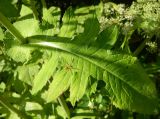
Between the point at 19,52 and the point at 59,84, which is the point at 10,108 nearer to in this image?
the point at 19,52

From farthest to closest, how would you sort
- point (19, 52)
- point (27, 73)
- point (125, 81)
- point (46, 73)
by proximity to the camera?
point (27, 73) → point (19, 52) → point (46, 73) → point (125, 81)

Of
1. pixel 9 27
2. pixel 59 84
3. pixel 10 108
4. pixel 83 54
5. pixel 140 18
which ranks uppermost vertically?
pixel 140 18

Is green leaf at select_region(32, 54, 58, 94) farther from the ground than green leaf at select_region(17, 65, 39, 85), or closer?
closer

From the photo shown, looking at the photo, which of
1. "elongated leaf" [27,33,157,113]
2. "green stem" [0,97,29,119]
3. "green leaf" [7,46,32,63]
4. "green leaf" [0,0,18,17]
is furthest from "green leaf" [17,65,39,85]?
"elongated leaf" [27,33,157,113]

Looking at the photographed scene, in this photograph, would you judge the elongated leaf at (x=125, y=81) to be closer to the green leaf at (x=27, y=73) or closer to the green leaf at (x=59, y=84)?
the green leaf at (x=59, y=84)

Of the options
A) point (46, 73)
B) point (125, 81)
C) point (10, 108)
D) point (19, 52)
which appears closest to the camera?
point (125, 81)

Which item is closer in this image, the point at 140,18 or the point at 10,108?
the point at 140,18

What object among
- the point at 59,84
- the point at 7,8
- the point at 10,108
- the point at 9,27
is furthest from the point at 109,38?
the point at 10,108

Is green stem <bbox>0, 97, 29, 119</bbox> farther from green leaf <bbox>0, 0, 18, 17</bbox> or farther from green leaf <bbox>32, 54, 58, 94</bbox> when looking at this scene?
green leaf <bbox>32, 54, 58, 94</bbox>

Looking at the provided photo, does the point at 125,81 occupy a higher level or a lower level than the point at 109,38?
lower

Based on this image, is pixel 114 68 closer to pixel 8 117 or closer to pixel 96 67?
pixel 96 67

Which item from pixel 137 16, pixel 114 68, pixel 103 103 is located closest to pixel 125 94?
pixel 114 68

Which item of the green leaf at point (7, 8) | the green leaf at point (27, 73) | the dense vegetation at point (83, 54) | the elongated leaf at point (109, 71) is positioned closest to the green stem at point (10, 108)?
the dense vegetation at point (83, 54)

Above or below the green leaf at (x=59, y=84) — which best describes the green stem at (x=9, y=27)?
above
